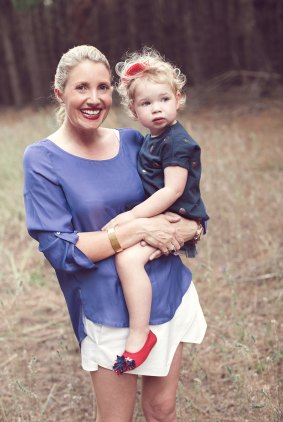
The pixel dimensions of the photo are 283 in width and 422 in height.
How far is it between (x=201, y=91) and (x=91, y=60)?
9.99 meters

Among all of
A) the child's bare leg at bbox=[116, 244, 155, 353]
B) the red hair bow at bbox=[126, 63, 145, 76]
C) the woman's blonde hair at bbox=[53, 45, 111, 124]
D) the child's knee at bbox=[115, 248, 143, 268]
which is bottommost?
the child's bare leg at bbox=[116, 244, 155, 353]

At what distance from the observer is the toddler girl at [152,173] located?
191 centimetres

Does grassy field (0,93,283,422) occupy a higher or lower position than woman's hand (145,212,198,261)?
lower

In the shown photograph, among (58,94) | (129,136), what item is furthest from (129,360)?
(58,94)

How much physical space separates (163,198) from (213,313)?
1.97 metres

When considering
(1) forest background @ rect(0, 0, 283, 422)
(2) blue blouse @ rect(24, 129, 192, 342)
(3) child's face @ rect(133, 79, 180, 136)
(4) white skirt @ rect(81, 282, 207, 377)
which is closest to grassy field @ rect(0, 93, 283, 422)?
(1) forest background @ rect(0, 0, 283, 422)

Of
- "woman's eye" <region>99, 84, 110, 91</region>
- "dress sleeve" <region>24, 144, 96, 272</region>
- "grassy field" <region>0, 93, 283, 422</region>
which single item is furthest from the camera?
"grassy field" <region>0, 93, 283, 422</region>

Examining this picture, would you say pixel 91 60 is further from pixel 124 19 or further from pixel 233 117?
pixel 124 19

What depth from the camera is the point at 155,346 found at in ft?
6.56

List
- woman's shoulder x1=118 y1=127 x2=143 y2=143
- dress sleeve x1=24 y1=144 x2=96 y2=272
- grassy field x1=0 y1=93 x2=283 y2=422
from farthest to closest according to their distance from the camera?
grassy field x1=0 y1=93 x2=283 y2=422, woman's shoulder x1=118 y1=127 x2=143 y2=143, dress sleeve x1=24 y1=144 x2=96 y2=272

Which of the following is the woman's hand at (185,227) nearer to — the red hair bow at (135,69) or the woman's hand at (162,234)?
the woman's hand at (162,234)

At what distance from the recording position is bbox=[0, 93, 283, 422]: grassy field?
9.45 ft

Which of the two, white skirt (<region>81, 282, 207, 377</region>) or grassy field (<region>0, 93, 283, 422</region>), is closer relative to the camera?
white skirt (<region>81, 282, 207, 377</region>)

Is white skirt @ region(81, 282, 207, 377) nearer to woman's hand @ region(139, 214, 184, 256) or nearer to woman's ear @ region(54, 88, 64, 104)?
woman's hand @ region(139, 214, 184, 256)
